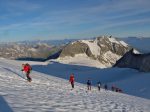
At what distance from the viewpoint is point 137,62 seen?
4658 inches

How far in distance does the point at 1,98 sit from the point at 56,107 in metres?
2.61

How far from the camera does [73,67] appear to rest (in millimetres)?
156750

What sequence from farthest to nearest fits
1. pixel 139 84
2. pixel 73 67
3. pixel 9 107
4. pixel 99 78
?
pixel 73 67
pixel 99 78
pixel 139 84
pixel 9 107

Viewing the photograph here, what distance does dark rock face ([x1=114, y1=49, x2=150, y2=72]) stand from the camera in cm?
10319

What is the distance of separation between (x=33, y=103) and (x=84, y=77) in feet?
289

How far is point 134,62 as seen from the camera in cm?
12281

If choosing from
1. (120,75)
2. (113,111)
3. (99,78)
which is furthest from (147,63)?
(113,111)

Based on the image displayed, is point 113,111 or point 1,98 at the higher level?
point 1,98

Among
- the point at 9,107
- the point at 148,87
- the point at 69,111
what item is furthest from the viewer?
the point at 148,87

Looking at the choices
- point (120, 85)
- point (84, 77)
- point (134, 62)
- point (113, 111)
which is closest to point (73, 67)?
point (134, 62)

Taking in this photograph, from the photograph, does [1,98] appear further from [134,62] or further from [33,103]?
[134,62]

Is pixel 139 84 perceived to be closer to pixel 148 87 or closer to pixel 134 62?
pixel 148 87

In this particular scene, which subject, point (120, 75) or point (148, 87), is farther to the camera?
point (120, 75)

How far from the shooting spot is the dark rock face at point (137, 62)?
10319 centimetres
